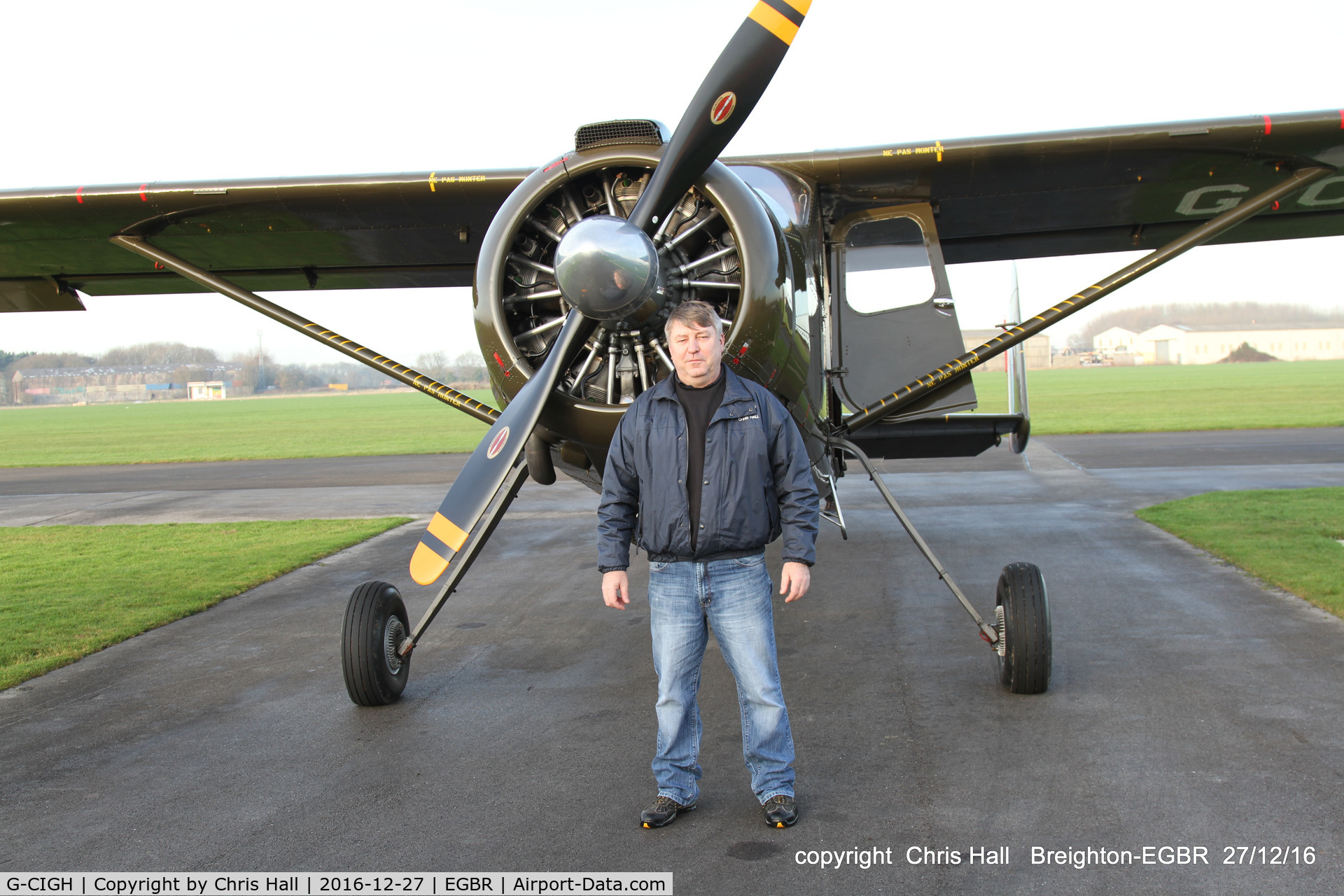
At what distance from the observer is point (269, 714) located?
15.3 ft

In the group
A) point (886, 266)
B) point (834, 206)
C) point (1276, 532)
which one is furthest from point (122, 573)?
point (1276, 532)

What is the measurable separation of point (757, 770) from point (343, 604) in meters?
4.68

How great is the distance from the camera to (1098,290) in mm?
5707

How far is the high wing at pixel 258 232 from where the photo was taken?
5934 mm

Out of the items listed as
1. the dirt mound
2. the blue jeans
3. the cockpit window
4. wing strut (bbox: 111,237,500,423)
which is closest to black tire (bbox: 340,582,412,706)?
wing strut (bbox: 111,237,500,423)

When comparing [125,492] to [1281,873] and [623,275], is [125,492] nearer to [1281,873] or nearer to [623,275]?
[623,275]

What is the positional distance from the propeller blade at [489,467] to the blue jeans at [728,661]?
101 cm

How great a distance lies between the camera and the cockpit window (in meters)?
6.73

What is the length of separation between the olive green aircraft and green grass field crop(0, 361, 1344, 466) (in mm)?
16594

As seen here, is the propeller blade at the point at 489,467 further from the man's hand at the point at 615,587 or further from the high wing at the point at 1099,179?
the high wing at the point at 1099,179

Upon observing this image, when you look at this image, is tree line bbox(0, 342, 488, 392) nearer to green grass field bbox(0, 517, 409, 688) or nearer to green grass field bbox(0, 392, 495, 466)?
green grass field bbox(0, 392, 495, 466)

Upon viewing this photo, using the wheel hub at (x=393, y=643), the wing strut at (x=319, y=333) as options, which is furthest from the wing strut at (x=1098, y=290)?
the wheel hub at (x=393, y=643)

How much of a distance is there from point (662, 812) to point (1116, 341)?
162 meters

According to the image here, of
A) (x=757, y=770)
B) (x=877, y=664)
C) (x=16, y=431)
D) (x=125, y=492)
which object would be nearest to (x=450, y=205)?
(x=877, y=664)
